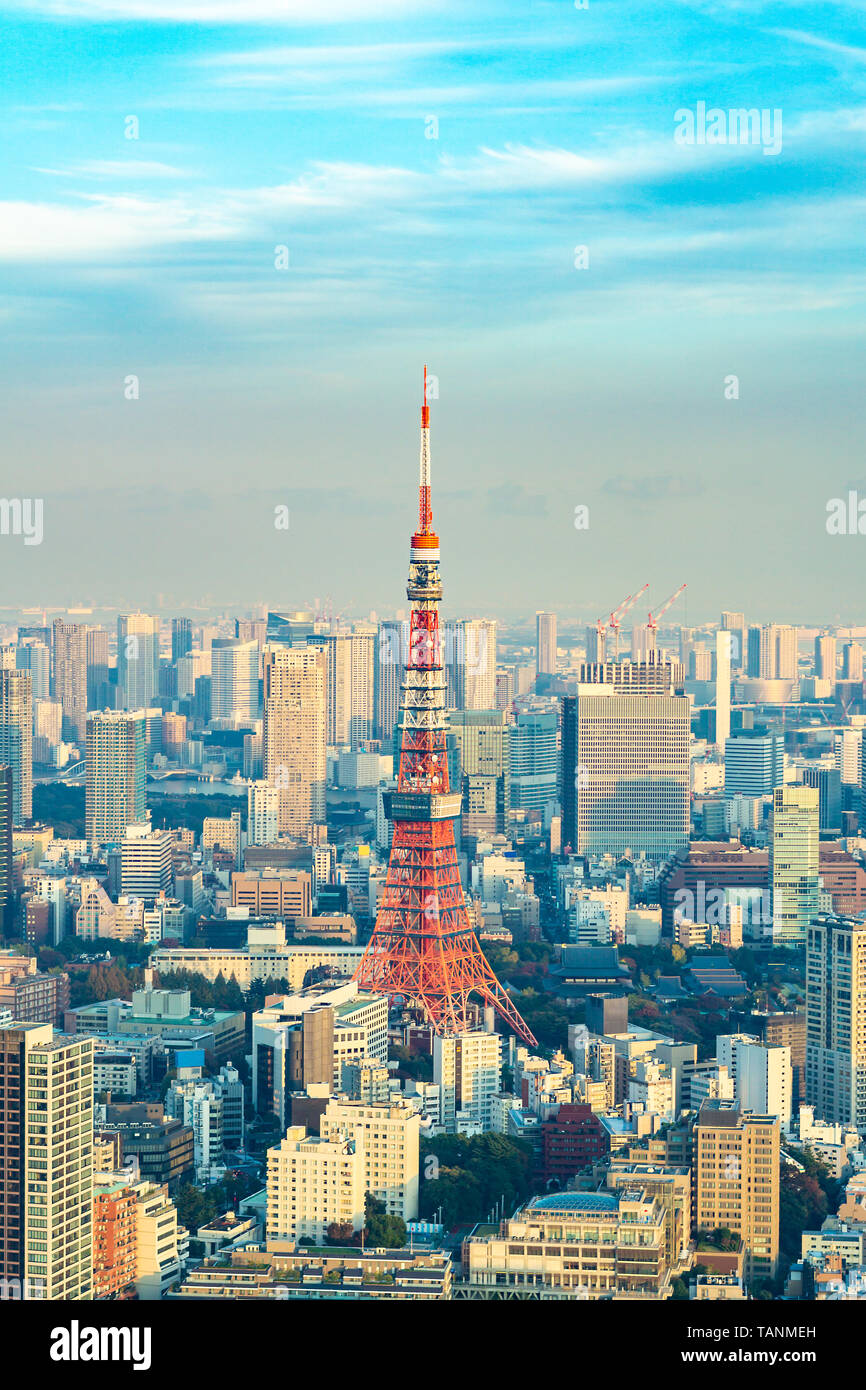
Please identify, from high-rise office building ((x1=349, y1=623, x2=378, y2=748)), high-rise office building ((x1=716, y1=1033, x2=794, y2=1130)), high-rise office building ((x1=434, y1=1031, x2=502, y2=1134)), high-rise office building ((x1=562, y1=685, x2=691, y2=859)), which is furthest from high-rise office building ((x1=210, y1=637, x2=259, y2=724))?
A: high-rise office building ((x1=716, y1=1033, x2=794, y2=1130))

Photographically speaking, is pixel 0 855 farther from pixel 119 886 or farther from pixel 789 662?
pixel 789 662

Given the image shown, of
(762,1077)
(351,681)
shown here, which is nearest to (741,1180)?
(762,1077)

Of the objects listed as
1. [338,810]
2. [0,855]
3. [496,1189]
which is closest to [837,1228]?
[496,1189]

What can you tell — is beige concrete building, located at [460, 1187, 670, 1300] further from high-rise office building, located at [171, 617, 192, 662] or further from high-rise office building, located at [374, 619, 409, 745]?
high-rise office building, located at [171, 617, 192, 662]

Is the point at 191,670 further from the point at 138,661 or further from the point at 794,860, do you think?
the point at 794,860

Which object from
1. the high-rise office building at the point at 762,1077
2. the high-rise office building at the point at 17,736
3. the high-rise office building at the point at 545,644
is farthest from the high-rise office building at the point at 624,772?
the high-rise office building at the point at 762,1077
